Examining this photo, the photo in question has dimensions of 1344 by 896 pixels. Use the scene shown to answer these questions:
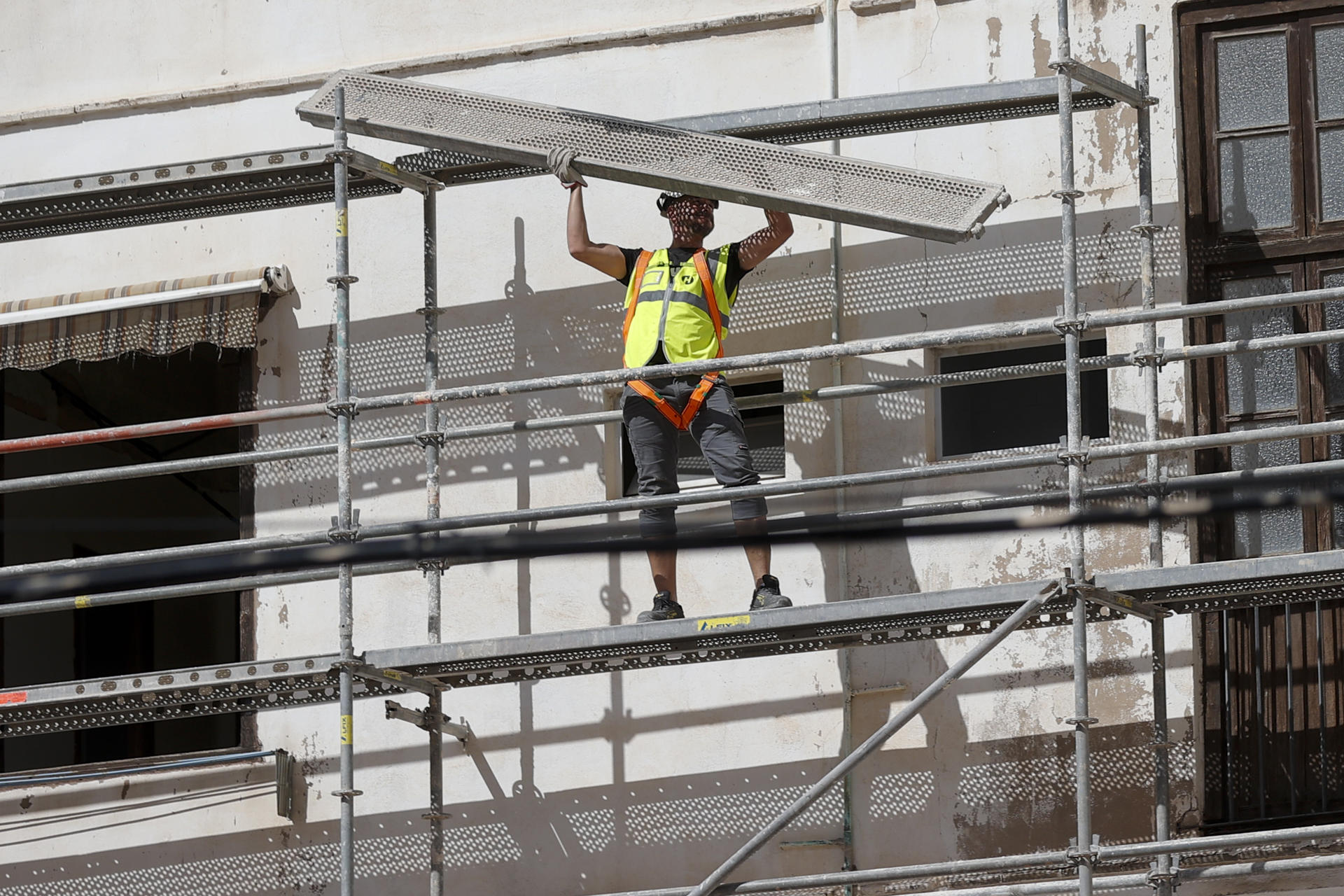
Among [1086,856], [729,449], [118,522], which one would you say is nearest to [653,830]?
[729,449]

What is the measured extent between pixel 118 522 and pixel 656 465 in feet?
22.8

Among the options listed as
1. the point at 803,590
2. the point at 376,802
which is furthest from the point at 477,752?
the point at 803,590

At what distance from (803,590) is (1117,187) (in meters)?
2.26

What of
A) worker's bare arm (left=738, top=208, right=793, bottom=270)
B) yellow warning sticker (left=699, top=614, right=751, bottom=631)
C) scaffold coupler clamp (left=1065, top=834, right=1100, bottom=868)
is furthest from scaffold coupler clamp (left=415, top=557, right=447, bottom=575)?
scaffold coupler clamp (left=1065, top=834, right=1100, bottom=868)

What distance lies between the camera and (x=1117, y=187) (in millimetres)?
9578

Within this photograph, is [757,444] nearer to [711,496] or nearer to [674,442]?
[674,442]

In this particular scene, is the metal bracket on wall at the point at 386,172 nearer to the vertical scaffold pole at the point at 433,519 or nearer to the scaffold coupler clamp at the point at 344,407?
the vertical scaffold pole at the point at 433,519

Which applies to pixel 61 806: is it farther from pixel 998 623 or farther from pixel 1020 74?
pixel 1020 74

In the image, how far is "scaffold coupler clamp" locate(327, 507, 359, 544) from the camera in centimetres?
867

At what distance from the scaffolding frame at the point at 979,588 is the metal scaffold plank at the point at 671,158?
0.85ft

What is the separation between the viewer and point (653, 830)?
946cm

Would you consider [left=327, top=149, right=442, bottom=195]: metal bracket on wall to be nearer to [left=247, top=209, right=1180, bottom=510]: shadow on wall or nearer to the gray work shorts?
[left=247, top=209, right=1180, bottom=510]: shadow on wall

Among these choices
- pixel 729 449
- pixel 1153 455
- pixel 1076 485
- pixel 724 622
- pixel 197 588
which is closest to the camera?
pixel 1076 485

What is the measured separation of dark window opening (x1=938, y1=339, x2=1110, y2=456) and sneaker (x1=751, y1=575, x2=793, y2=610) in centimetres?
143
